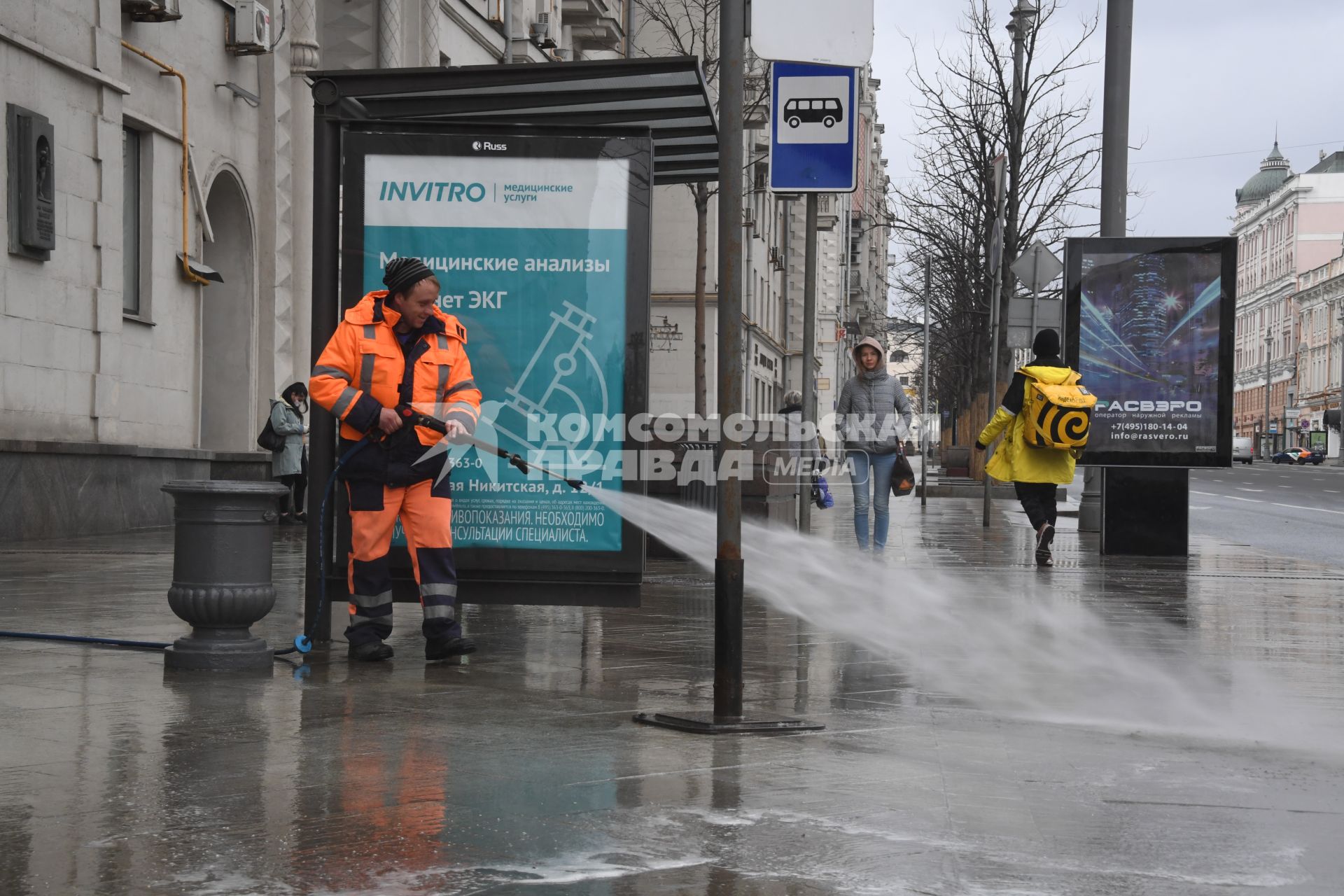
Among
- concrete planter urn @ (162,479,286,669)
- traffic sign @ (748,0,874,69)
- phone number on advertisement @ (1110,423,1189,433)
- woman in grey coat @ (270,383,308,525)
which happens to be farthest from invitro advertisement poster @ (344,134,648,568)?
woman in grey coat @ (270,383,308,525)

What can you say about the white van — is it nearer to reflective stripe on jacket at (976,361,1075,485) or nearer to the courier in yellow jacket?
the courier in yellow jacket

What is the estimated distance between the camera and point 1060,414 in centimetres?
1350

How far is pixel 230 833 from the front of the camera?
14.0 feet

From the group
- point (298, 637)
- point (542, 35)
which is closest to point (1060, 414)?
point (298, 637)

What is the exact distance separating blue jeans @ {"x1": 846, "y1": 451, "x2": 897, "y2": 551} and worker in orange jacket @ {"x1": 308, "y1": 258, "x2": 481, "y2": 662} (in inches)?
273

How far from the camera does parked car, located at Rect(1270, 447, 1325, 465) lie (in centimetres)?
10575

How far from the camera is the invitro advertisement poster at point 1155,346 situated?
1516cm

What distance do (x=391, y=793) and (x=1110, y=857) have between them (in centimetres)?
204

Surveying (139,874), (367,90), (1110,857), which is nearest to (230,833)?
(139,874)

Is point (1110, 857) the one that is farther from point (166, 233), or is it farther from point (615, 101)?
point (166, 233)

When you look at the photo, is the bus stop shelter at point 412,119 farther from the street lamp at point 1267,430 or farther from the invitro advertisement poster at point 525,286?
the street lamp at point 1267,430

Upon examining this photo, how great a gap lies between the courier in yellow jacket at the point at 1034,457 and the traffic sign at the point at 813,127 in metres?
6.32

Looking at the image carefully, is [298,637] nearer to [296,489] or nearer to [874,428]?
[874,428]

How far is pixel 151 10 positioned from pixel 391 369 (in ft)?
42.6
